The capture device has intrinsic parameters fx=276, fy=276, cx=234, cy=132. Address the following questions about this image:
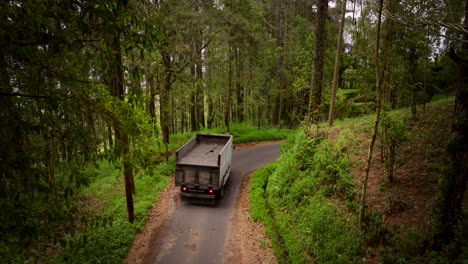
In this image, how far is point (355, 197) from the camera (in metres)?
8.58

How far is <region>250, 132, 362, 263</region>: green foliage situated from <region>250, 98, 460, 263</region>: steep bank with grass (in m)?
0.03

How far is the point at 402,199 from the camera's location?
755 centimetres

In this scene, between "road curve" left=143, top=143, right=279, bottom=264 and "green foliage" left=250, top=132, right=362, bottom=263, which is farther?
"road curve" left=143, top=143, right=279, bottom=264

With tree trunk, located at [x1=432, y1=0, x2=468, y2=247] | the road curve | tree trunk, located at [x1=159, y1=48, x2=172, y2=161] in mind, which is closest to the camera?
tree trunk, located at [x1=432, y1=0, x2=468, y2=247]

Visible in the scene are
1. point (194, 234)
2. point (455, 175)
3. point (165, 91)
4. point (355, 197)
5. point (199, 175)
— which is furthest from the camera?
point (165, 91)

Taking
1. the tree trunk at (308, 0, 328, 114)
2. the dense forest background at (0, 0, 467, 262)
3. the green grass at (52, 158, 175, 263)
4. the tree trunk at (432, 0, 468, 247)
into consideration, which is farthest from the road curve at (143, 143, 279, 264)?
the tree trunk at (308, 0, 328, 114)

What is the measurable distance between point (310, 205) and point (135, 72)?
8.00 meters

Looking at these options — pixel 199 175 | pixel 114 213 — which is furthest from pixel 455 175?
pixel 114 213

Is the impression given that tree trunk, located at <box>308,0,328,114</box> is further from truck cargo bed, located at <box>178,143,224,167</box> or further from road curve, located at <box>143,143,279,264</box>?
road curve, located at <box>143,143,279,264</box>

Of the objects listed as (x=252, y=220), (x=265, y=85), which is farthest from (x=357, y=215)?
(x=265, y=85)

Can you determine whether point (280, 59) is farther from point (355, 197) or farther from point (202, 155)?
point (355, 197)

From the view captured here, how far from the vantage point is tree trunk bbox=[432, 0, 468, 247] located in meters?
5.35

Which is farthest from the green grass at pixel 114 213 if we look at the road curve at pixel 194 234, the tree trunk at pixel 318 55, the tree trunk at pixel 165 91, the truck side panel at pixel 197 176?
the tree trunk at pixel 318 55

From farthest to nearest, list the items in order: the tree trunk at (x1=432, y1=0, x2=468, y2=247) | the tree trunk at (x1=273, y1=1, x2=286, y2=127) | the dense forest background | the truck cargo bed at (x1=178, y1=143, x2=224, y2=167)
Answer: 1. the tree trunk at (x1=273, y1=1, x2=286, y2=127)
2. the truck cargo bed at (x1=178, y1=143, x2=224, y2=167)
3. the tree trunk at (x1=432, y1=0, x2=468, y2=247)
4. the dense forest background
